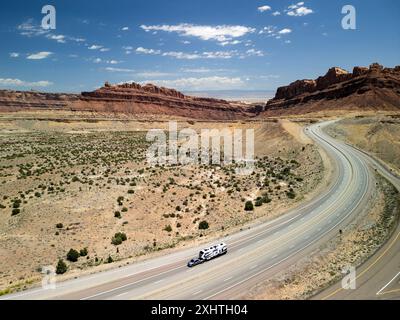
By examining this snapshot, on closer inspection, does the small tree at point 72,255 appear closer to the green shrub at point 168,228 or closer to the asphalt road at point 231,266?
the asphalt road at point 231,266

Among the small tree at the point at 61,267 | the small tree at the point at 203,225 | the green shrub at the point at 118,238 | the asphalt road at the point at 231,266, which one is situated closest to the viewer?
the asphalt road at the point at 231,266

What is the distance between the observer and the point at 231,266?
102 ft

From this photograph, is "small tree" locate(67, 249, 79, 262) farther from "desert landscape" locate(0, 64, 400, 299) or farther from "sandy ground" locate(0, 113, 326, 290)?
"sandy ground" locate(0, 113, 326, 290)

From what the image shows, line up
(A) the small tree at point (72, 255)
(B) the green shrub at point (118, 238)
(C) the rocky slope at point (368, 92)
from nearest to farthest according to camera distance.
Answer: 1. (A) the small tree at point (72, 255)
2. (B) the green shrub at point (118, 238)
3. (C) the rocky slope at point (368, 92)

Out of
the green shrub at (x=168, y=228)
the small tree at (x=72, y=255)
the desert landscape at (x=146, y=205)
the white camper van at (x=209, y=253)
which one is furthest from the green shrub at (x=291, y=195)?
the small tree at (x=72, y=255)

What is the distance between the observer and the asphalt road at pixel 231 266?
87.7 feet

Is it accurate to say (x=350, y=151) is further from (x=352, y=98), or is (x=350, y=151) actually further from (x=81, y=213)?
(x=352, y=98)

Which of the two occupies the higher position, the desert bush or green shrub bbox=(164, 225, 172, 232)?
the desert bush

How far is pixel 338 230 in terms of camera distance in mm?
38719

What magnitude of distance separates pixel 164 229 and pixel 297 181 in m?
30.2

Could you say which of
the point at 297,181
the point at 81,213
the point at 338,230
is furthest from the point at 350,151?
the point at 81,213

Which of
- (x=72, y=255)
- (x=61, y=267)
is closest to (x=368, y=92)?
(x=72, y=255)

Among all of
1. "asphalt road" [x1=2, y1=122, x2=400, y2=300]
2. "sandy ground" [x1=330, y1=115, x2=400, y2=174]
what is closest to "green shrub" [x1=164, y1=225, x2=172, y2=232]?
"asphalt road" [x1=2, y1=122, x2=400, y2=300]

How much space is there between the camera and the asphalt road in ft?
87.7
